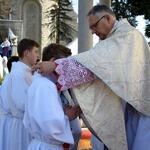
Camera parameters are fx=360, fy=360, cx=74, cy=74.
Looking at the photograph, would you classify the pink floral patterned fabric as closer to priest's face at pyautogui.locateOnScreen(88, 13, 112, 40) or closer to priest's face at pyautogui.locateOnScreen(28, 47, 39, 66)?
priest's face at pyautogui.locateOnScreen(88, 13, 112, 40)

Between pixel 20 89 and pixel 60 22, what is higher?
pixel 60 22

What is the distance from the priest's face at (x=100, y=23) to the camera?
3088mm

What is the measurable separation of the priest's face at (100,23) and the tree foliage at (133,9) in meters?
6.80

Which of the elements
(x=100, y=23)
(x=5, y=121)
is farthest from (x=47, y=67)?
(x=5, y=121)

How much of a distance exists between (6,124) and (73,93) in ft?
Answer: 5.86

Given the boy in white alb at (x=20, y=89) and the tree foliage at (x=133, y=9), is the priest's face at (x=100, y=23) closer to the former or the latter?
the boy in white alb at (x=20, y=89)

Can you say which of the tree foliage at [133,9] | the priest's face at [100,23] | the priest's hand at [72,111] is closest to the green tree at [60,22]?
the tree foliage at [133,9]

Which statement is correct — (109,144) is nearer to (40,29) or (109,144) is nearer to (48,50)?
(48,50)

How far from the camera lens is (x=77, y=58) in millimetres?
2965

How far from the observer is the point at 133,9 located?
11195 millimetres

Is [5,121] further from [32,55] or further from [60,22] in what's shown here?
[60,22]

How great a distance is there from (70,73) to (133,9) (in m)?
8.73

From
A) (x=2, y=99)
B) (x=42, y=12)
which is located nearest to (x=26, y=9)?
(x=42, y=12)

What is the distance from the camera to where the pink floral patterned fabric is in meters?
2.88
